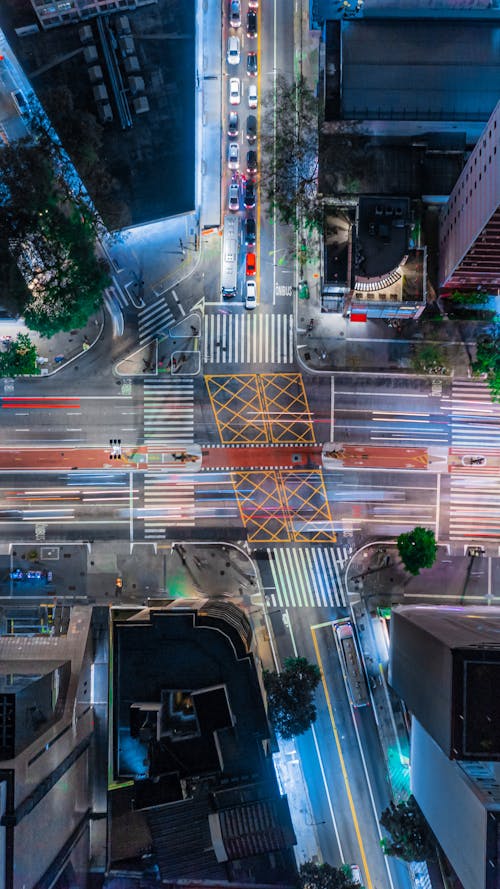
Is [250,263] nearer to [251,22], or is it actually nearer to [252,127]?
[252,127]

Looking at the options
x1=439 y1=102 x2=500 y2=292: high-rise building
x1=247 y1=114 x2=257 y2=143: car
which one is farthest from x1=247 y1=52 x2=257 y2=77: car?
x1=439 y1=102 x2=500 y2=292: high-rise building

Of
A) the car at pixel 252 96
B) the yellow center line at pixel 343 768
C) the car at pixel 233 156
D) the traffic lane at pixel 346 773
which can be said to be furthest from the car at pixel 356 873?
the car at pixel 252 96

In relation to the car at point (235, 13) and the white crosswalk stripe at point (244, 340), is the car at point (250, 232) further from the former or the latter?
the car at point (235, 13)

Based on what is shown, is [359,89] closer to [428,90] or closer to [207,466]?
[428,90]

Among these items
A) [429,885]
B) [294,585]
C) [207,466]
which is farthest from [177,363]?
[429,885]

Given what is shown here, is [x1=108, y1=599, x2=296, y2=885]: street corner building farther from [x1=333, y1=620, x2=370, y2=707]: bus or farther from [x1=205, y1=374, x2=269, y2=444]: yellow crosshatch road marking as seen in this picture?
[x1=205, y1=374, x2=269, y2=444]: yellow crosshatch road marking

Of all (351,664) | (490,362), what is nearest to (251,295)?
(490,362)
